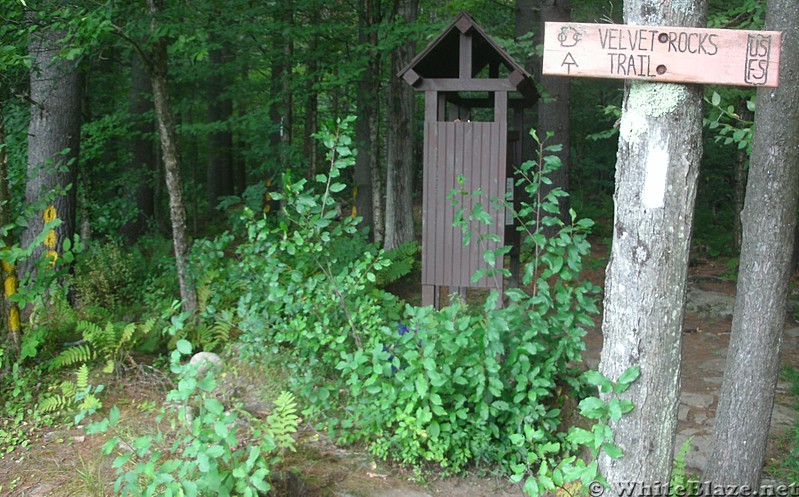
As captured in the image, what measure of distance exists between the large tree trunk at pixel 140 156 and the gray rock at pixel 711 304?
8520mm

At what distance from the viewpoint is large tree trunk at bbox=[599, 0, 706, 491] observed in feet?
8.59

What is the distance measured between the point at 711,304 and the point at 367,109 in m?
5.55

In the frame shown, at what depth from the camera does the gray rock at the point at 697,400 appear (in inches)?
224

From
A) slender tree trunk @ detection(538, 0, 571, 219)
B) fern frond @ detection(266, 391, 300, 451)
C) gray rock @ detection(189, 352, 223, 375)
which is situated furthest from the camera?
slender tree trunk @ detection(538, 0, 571, 219)

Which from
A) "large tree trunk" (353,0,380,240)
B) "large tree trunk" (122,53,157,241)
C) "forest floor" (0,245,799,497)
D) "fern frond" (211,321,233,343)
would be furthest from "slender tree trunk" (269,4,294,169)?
"forest floor" (0,245,799,497)

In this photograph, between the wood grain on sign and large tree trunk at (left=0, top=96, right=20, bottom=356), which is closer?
the wood grain on sign

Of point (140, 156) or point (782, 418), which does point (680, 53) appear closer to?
point (782, 418)

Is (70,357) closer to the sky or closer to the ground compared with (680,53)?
closer to the ground

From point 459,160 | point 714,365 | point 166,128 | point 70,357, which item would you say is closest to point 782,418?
point 714,365

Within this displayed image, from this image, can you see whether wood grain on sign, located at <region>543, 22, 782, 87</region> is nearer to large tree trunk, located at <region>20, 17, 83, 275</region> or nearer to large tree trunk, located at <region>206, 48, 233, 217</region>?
large tree trunk, located at <region>20, 17, 83, 275</region>

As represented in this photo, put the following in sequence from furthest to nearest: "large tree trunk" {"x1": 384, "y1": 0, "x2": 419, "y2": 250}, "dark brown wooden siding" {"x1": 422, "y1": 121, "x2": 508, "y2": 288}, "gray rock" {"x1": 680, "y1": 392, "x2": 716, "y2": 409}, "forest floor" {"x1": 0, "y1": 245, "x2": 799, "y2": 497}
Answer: "large tree trunk" {"x1": 384, "y1": 0, "x2": 419, "y2": 250}
"gray rock" {"x1": 680, "y1": 392, "x2": 716, "y2": 409}
"dark brown wooden siding" {"x1": 422, "y1": 121, "x2": 508, "y2": 288}
"forest floor" {"x1": 0, "y1": 245, "x2": 799, "y2": 497}

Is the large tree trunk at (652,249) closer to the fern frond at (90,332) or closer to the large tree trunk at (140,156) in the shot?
the fern frond at (90,332)

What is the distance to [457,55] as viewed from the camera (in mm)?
6367

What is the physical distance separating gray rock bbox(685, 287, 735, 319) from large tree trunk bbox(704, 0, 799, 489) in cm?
517
